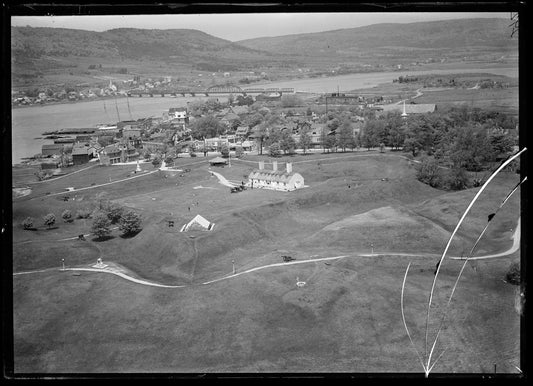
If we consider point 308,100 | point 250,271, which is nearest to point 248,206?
point 250,271

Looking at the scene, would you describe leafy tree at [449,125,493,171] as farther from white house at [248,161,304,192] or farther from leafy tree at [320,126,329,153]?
white house at [248,161,304,192]

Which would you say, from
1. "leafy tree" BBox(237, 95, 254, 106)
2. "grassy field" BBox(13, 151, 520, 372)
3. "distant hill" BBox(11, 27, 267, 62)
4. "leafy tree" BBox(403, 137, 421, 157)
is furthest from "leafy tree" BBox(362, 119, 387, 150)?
"distant hill" BBox(11, 27, 267, 62)

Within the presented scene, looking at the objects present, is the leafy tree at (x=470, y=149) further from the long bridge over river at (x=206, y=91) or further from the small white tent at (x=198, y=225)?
the small white tent at (x=198, y=225)

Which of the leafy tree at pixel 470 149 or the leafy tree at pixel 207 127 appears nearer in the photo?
the leafy tree at pixel 470 149

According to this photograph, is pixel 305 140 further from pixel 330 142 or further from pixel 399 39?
pixel 399 39

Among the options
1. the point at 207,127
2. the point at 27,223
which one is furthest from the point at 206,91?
the point at 27,223

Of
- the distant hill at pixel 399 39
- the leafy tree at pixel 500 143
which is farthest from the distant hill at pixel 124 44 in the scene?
the leafy tree at pixel 500 143
